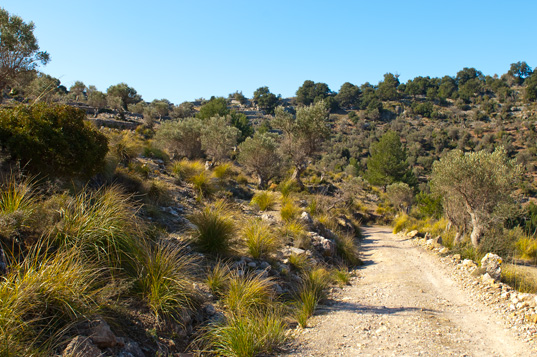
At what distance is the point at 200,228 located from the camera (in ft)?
22.8

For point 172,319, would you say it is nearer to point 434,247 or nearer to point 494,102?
point 434,247

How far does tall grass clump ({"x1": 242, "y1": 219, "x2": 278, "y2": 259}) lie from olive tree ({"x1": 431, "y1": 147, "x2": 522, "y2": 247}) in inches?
321

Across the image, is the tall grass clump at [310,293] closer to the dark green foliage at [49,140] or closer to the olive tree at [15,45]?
the dark green foliage at [49,140]

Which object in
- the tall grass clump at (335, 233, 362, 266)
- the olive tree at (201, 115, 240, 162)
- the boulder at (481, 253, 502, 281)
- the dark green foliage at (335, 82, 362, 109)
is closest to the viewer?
the boulder at (481, 253, 502, 281)

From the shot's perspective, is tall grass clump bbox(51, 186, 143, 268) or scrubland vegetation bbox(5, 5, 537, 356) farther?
tall grass clump bbox(51, 186, 143, 268)

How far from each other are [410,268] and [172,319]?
8.30 meters

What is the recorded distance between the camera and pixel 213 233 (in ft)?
22.7

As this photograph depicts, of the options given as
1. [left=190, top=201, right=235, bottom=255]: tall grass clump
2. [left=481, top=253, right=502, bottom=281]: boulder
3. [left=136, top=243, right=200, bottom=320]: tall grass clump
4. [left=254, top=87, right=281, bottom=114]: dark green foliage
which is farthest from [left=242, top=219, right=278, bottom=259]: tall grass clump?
[left=254, top=87, right=281, bottom=114]: dark green foliage

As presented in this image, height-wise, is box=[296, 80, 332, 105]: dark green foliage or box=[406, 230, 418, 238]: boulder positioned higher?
box=[296, 80, 332, 105]: dark green foliage

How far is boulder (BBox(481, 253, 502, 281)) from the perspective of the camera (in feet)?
25.4

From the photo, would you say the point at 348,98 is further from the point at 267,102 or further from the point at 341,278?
the point at 341,278

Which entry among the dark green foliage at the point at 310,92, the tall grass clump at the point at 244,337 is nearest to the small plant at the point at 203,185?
the tall grass clump at the point at 244,337

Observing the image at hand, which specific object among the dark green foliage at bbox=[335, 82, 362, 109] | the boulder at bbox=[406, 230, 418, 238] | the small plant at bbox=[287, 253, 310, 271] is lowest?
the boulder at bbox=[406, 230, 418, 238]

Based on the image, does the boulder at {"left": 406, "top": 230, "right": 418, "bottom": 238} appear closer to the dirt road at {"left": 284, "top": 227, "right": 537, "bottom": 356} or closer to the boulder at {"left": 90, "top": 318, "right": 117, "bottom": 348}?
the dirt road at {"left": 284, "top": 227, "right": 537, "bottom": 356}
